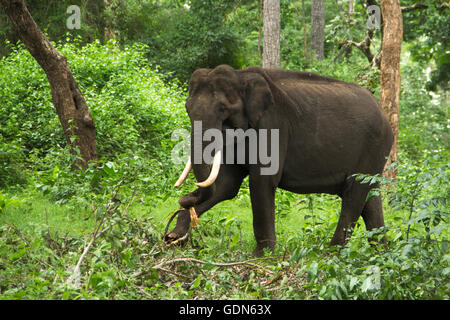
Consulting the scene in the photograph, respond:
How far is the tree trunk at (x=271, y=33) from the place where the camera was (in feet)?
45.9

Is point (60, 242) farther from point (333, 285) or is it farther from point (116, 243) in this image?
point (333, 285)

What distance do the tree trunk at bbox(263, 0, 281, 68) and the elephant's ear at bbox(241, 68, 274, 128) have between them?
7741 millimetres

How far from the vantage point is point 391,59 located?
1091 centimetres

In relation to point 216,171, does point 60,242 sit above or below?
below

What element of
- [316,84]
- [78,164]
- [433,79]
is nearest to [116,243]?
[316,84]

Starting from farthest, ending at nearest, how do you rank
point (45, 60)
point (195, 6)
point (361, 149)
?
point (195, 6), point (45, 60), point (361, 149)

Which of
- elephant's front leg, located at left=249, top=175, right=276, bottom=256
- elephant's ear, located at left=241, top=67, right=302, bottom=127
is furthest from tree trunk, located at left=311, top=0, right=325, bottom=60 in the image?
elephant's front leg, located at left=249, top=175, right=276, bottom=256

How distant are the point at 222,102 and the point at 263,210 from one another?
1.20 metres

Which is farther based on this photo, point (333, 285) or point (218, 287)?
point (218, 287)

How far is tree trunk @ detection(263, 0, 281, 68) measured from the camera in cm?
1398

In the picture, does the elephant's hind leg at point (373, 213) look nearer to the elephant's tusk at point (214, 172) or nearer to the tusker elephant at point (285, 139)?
the tusker elephant at point (285, 139)

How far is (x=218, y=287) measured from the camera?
5293 millimetres

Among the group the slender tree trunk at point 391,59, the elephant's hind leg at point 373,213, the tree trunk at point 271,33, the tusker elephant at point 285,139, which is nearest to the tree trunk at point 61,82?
the tusker elephant at point 285,139
